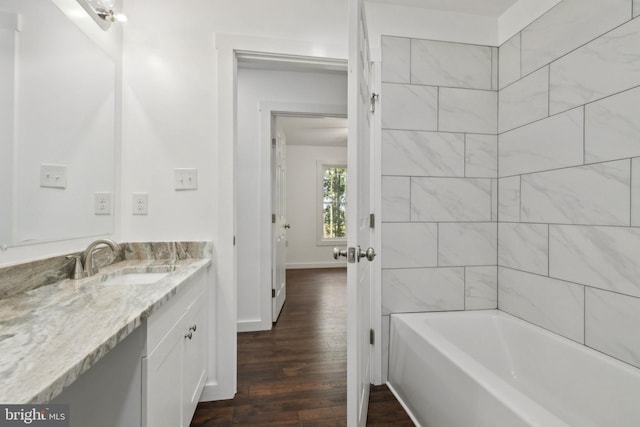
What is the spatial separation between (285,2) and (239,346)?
8.12 feet

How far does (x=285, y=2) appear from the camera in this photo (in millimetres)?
1763

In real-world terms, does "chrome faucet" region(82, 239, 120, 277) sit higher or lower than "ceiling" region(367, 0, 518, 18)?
lower

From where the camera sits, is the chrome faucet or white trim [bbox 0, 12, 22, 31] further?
the chrome faucet

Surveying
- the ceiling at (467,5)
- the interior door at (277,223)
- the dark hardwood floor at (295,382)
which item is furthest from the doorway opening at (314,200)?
the ceiling at (467,5)

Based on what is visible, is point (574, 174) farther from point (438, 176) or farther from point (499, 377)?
point (499, 377)

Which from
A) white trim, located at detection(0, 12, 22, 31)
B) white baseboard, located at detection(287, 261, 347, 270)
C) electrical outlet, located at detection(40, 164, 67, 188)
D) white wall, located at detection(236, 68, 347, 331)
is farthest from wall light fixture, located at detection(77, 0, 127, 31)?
white baseboard, located at detection(287, 261, 347, 270)

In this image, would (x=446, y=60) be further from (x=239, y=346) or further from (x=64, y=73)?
(x=239, y=346)

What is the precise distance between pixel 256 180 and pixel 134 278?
1481 mm

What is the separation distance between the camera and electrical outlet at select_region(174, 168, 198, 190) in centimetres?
169

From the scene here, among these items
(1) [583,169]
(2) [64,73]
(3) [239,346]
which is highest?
(2) [64,73]

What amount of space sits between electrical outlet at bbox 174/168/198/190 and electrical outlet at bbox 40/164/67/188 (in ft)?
1.65

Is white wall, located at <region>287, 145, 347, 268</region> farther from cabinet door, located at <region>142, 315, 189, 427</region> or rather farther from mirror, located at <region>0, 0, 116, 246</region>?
cabinet door, located at <region>142, 315, 189, 427</region>

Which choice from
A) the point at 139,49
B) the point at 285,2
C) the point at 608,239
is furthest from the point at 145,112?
the point at 608,239

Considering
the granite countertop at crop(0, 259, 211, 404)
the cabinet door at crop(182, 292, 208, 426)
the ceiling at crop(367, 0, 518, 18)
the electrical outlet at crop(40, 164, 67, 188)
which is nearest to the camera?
the granite countertop at crop(0, 259, 211, 404)
